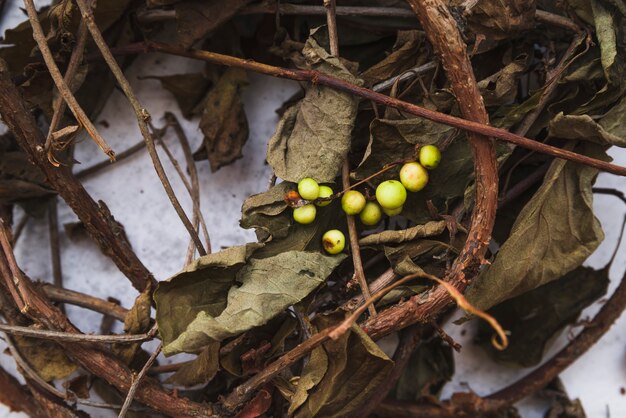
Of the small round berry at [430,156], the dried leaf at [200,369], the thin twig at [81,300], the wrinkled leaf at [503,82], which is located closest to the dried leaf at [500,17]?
the wrinkled leaf at [503,82]

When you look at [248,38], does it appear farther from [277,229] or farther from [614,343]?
[614,343]

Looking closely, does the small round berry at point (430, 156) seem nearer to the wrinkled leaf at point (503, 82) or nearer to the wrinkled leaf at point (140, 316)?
the wrinkled leaf at point (503, 82)

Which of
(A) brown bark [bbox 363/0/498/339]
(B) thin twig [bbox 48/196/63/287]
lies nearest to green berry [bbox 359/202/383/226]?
(A) brown bark [bbox 363/0/498/339]

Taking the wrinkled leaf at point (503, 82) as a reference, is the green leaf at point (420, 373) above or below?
below

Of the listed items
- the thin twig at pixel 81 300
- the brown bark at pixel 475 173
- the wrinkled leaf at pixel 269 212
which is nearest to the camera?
the brown bark at pixel 475 173

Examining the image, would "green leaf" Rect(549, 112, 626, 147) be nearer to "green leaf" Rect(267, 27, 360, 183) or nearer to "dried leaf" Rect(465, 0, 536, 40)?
"dried leaf" Rect(465, 0, 536, 40)
